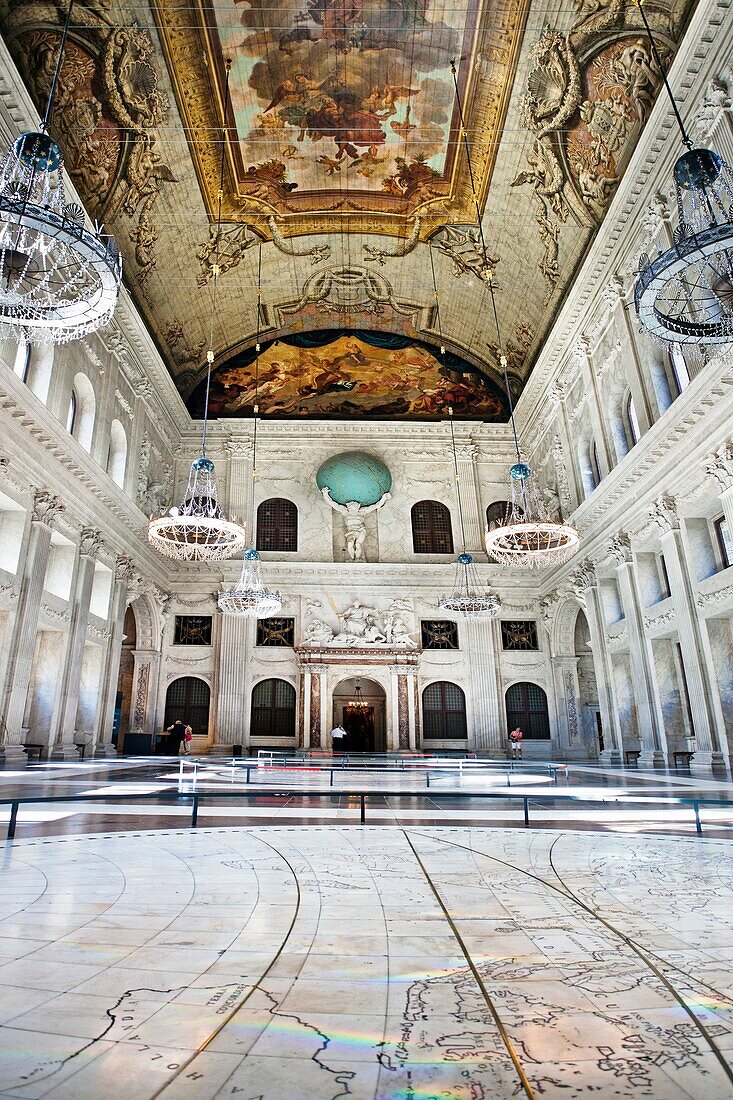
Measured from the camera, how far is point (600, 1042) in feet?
4.80

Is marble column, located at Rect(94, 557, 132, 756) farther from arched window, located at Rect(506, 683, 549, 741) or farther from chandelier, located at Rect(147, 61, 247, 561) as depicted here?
arched window, located at Rect(506, 683, 549, 741)

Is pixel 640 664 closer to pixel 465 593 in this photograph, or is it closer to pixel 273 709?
pixel 465 593

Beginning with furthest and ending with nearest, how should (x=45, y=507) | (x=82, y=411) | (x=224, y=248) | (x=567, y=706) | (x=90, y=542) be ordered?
(x=567, y=706) → (x=224, y=248) → (x=82, y=411) → (x=90, y=542) → (x=45, y=507)

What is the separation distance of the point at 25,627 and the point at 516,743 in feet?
44.0

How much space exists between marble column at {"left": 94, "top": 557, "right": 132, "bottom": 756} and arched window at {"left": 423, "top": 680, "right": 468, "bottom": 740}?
9129 millimetres

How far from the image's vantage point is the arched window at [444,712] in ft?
69.0

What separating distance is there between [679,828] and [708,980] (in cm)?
318

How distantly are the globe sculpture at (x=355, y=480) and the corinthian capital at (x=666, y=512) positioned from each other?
1082 cm

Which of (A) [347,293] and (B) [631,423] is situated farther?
(A) [347,293]

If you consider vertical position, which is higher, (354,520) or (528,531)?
(354,520)

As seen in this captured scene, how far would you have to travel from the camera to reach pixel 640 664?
1455 centimetres

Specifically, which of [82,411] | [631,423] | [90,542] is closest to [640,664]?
[631,423]

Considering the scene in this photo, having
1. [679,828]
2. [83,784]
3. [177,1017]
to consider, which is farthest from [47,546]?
[177,1017]

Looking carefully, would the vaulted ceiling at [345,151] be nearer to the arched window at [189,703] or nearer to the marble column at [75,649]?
the marble column at [75,649]
